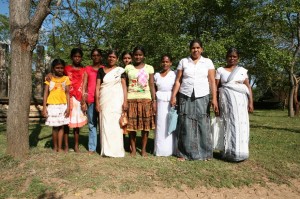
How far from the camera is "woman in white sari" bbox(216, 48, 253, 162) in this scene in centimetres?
504

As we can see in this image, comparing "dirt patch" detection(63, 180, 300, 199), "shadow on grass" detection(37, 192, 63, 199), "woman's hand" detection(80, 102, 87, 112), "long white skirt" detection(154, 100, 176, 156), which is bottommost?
"dirt patch" detection(63, 180, 300, 199)

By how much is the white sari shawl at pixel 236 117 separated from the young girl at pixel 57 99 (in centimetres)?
292

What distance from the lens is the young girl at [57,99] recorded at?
17.1ft

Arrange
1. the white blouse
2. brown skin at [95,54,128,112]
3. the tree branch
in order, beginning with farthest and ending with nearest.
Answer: the white blouse < brown skin at [95,54,128,112] < the tree branch

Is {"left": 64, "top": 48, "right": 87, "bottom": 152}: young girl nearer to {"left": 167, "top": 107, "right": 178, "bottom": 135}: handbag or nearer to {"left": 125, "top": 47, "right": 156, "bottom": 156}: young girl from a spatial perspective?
{"left": 125, "top": 47, "right": 156, "bottom": 156}: young girl

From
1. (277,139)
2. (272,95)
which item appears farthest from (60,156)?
(272,95)

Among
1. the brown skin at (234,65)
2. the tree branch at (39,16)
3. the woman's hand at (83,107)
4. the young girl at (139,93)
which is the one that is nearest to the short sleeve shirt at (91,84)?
the woman's hand at (83,107)

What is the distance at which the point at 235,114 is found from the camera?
5.09m

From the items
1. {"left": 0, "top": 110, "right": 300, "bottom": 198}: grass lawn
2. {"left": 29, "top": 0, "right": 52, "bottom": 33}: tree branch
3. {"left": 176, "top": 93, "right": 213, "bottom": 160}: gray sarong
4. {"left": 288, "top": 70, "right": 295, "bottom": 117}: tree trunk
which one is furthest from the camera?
{"left": 288, "top": 70, "right": 295, "bottom": 117}: tree trunk

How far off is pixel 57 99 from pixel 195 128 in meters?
2.56

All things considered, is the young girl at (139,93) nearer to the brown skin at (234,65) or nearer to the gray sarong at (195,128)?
the gray sarong at (195,128)

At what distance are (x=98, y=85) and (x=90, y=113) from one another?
59 cm

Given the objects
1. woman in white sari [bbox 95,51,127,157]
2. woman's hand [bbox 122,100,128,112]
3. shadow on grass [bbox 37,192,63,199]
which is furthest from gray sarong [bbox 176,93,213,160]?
shadow on grass [bbox 37,192,63,199]

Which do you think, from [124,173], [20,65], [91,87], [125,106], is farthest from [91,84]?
[124,173]
